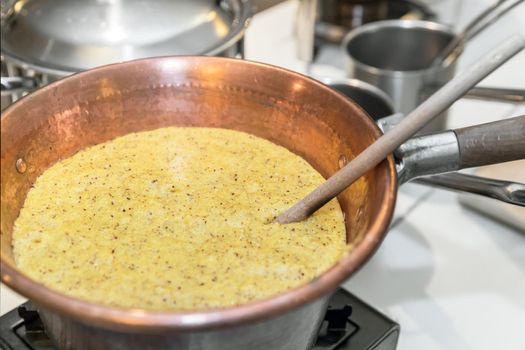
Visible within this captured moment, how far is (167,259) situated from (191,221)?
0.07 metres

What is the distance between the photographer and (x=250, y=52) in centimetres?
161

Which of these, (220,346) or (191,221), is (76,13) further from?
(220,346)

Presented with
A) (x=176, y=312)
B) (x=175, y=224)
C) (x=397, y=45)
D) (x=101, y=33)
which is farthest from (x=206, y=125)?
(x=397, y=45)

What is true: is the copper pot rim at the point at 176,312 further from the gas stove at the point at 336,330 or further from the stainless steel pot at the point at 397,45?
the stainless steel pot at the point at 397,45

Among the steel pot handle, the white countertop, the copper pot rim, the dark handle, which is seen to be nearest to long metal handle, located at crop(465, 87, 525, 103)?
the white countertop

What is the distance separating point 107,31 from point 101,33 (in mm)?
10

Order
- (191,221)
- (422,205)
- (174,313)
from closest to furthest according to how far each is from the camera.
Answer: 1. (174,313)
2. (191,221)
3. (422,205)

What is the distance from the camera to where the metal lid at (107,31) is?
99 cm

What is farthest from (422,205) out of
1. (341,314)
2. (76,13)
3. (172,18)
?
(76,13)

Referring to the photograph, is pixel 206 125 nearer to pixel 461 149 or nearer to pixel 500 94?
pixel 461 149

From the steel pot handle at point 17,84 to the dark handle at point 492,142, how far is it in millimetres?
618

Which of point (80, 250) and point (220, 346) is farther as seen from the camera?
point (80, 250)

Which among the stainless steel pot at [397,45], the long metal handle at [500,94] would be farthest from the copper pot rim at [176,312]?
the stainless steel pot at [397,45]

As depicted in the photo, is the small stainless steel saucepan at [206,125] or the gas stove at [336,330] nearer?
the small stainless steel saucepan at [206,125]
